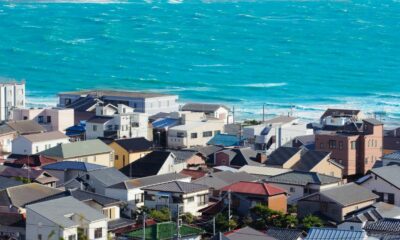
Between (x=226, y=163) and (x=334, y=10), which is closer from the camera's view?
(x=226, y=163)

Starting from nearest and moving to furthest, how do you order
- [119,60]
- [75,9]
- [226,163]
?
[226,163], [119,60], [75,9]

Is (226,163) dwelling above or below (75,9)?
below

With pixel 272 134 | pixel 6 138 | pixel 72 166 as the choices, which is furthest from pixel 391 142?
pixel 6 138

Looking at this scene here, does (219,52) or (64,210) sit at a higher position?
(219,52)

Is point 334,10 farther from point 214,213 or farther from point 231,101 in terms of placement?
point 214,213

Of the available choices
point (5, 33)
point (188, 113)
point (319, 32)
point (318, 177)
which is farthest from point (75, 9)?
point (318, 177)

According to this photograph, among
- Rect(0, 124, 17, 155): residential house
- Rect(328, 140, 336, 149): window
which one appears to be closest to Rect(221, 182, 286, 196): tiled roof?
Rect(328, 140, 336, 149): window

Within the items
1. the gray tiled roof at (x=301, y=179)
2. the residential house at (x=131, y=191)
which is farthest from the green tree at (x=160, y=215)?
the gray tiled roof at (x=301, y=179)

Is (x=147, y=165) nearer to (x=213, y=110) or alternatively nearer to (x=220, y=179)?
(x=220, y=179)
